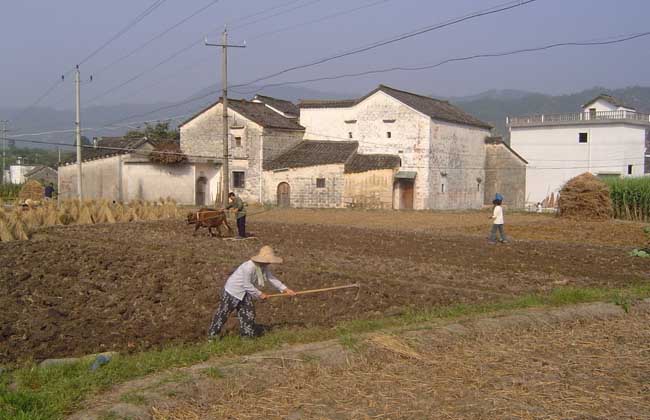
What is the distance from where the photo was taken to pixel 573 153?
50062mm

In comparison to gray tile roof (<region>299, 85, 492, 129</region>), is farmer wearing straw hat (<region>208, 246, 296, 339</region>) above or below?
below

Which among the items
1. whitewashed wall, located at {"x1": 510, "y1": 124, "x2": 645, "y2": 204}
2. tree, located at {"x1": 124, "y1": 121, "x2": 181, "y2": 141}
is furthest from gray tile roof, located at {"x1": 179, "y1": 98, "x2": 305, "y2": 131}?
tree, located at {"x1": 124, "y1": 121, "x2": 181, "y2": 141}

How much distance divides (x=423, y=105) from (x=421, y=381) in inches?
1485

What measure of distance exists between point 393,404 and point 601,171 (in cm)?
4743

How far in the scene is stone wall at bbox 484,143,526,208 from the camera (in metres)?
46.4

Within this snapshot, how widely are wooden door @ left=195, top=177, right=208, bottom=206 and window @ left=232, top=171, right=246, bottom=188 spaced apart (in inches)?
95.3

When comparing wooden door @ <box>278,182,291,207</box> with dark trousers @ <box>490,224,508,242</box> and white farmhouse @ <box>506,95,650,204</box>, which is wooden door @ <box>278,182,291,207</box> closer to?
white farmhouse @ <box>506,95,650,204</box>

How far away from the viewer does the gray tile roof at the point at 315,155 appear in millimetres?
41156

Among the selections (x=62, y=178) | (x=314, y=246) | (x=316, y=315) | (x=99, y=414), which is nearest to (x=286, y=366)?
(x=99, y=414)

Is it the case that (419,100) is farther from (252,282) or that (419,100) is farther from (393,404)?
(393,404)

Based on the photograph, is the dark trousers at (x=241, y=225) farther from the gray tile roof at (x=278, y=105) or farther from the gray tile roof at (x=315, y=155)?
the gray tile roof at (x=278, y=105)

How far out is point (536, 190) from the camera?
5128 centimetres

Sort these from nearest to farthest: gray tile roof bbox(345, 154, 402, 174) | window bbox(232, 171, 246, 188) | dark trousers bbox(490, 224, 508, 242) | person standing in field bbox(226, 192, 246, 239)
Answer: dark trousers bbox(490, 224, 508, 242), person standing in field bbox(226, 192, 246, 239), gray tile roof bbox(345, 154, 402, 174), window bbox(232, 171, 246, 188)

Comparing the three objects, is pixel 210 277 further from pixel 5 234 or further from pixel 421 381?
pixel 5 234
